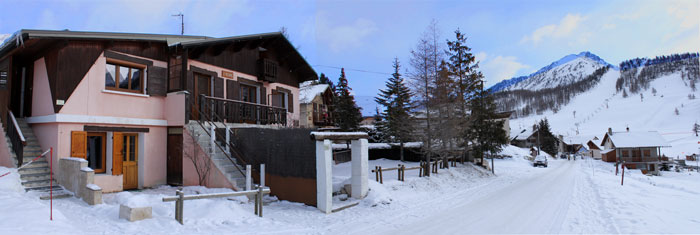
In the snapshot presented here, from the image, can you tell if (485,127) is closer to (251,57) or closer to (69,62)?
(251,57)

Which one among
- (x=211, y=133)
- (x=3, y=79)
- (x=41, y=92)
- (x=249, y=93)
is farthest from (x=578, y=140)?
(x=3, y=79)

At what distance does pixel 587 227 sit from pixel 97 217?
10823 millimetres

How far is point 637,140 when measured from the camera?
2162 inches

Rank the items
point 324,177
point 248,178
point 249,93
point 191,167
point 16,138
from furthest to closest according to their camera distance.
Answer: point 249,93
point 191,167
point 248,178
point 16,138
point 324,177

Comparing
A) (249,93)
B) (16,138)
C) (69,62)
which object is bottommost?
(16,138)

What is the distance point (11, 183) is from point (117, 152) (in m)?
3.03

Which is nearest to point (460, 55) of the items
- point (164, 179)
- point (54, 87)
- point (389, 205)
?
point (389, 205)

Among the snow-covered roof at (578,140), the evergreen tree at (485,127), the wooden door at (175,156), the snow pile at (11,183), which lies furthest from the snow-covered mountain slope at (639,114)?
the snow pile at (11,183)

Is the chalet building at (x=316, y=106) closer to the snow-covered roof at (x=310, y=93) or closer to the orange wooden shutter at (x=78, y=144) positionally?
the snow-covered roof at (x=310, y=93)

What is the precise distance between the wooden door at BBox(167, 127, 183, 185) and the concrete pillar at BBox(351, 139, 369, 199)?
607cm

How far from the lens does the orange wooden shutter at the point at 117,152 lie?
36.7ft

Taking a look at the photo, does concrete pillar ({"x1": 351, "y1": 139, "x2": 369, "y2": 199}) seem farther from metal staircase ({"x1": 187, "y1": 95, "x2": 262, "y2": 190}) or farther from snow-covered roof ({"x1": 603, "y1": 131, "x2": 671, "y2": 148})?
snow-covered roof ({"x1": 603, "y1": 131, "x2": 671, "y2": 148})

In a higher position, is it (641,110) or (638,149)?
(641,110)

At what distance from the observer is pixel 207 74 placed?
14148 millimetres
